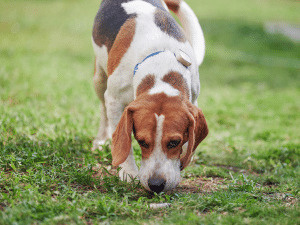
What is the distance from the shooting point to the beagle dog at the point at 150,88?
303 cm

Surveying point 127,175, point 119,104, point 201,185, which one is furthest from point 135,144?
Answer: point 201,185

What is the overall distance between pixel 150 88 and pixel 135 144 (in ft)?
5.50

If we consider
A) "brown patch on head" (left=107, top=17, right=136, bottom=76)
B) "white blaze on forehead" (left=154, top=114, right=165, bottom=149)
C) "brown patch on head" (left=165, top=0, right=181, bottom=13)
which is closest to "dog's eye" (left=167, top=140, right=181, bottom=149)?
"white blaze on forehead" (left=154, top=114, right=165, bottom=149)

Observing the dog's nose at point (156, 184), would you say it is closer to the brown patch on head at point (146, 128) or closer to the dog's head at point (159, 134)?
the dog's head at point (159, 134)

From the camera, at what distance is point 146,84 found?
336cm

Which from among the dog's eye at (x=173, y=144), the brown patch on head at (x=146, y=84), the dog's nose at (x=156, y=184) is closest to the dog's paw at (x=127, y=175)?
the dog's nose at (x=156, y=184)

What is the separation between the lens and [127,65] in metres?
3.72

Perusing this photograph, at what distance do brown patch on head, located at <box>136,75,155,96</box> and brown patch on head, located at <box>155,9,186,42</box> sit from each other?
2.23ft

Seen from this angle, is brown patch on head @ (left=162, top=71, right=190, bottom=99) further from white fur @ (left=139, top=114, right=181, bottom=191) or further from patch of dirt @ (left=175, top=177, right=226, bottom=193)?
patch of dirt @ (left=175, top=177, right=226, bottom=193)

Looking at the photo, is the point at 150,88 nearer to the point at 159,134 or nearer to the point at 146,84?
the point at 146,84

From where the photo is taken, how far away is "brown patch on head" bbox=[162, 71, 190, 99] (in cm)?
333

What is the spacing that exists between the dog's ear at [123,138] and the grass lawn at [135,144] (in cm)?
32

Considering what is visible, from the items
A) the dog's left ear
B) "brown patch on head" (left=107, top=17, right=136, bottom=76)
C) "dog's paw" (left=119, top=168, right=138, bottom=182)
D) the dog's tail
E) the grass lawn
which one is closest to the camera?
the grass lawn

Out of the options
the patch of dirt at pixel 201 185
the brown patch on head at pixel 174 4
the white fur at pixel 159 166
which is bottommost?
the patch of dirt at pixel 201 185
